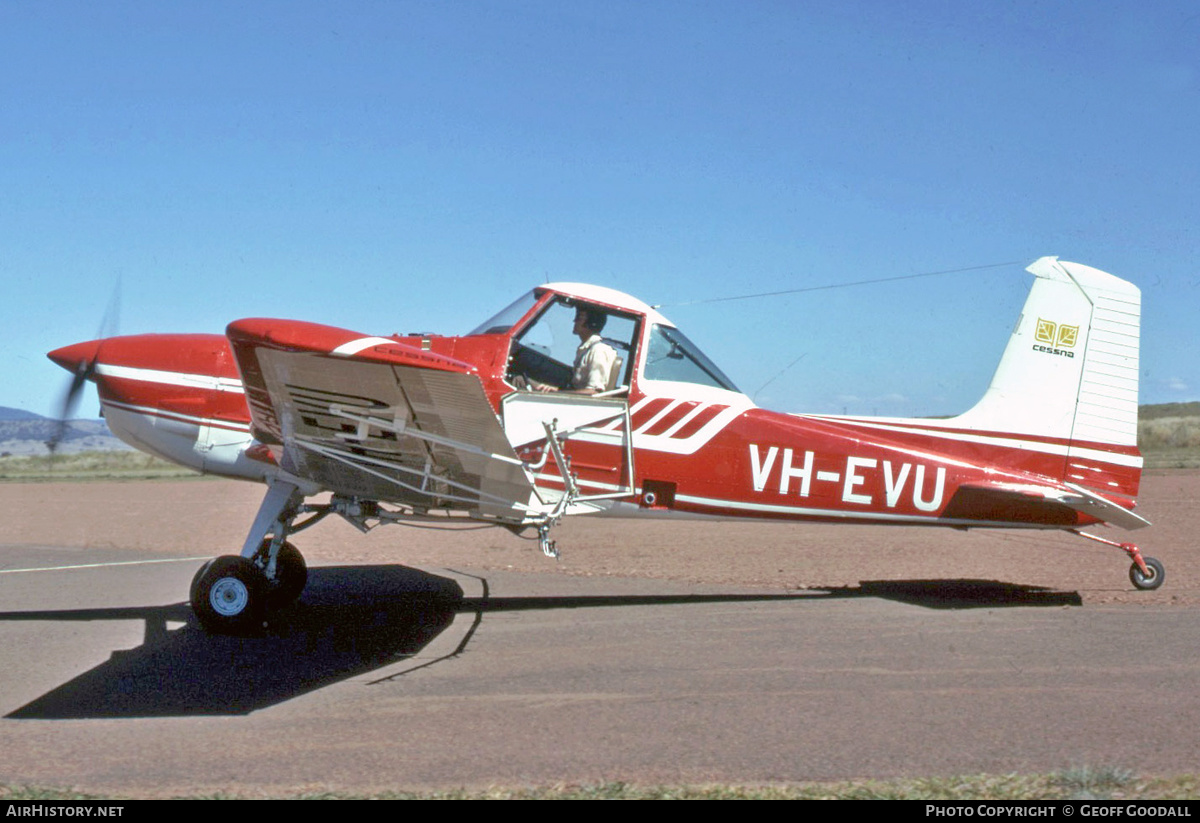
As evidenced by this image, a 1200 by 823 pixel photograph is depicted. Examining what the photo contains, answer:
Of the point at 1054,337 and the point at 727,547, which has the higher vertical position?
the point at 1054,337

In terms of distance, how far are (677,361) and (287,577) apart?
151 inches

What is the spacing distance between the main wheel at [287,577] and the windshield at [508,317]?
252 cm

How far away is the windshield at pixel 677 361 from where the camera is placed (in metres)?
8.05

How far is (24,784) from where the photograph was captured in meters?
4.13

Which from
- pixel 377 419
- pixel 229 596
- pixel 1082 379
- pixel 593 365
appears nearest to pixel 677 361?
pixel 593 365

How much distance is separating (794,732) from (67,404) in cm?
657

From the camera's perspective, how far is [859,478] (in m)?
8.35

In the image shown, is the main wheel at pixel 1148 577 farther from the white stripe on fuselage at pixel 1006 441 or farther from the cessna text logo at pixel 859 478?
the cessna text logo at pixel 859 478

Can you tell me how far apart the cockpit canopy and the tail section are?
294 cm

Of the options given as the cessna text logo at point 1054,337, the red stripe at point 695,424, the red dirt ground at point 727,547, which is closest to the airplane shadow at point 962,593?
the red dirt ground at point 727,547

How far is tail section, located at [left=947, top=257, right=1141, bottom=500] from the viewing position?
28.5 ft

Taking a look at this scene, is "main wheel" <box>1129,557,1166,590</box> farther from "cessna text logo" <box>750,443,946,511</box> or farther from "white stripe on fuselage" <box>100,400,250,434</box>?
"white stripe on fuselage" <box>100,400,250,434</box>

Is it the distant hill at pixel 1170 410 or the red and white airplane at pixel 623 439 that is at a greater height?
the red and white airplane at pixel 623 439

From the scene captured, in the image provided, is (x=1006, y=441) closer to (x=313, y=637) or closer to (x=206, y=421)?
(x=313, y=637)
